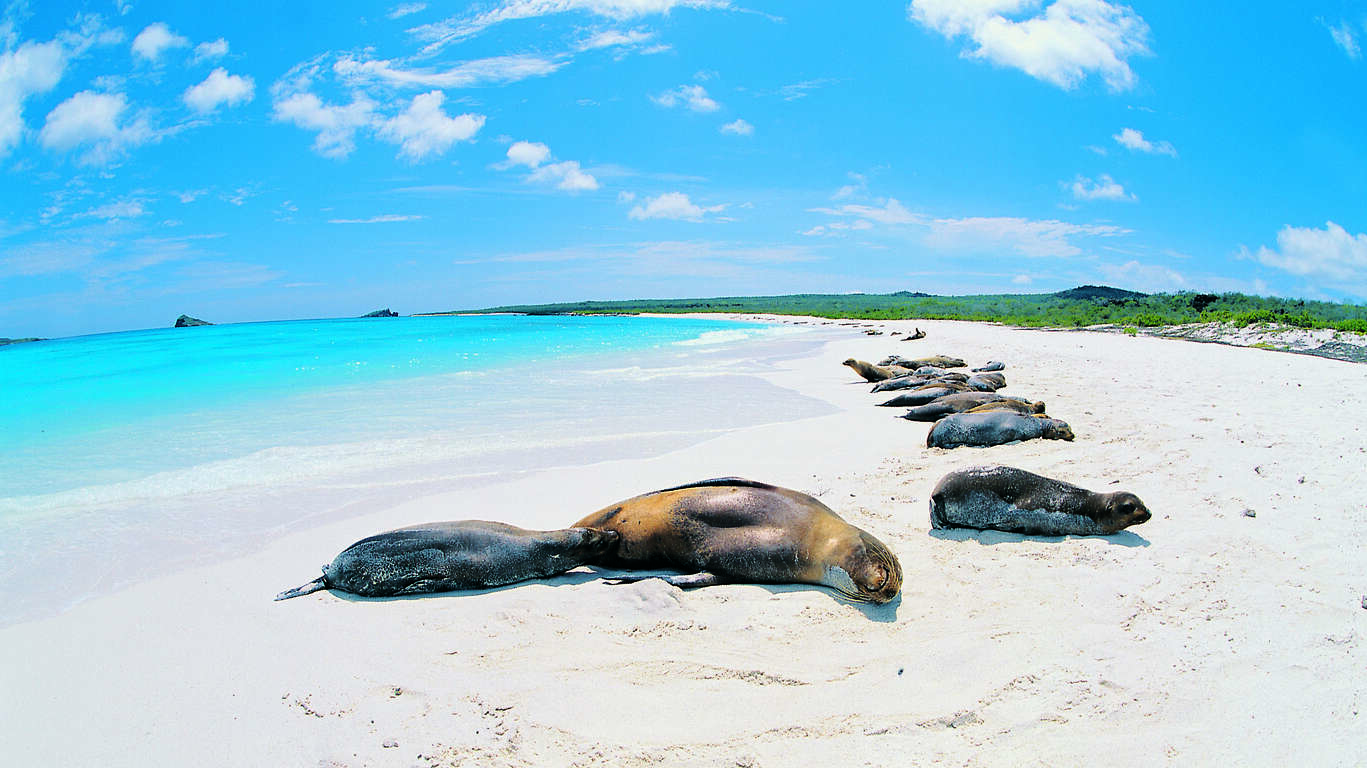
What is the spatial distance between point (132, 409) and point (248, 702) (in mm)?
14383

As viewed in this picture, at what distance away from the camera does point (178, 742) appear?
294cm

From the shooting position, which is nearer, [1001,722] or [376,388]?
[1001,722]

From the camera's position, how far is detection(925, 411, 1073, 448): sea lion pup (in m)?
8.23

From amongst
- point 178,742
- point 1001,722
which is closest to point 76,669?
point 178,742

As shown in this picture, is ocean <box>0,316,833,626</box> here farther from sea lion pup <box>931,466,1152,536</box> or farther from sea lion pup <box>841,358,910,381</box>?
sea lion pup <box>931,466,1152,536</box>

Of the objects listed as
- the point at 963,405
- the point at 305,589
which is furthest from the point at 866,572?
the point at 963,405

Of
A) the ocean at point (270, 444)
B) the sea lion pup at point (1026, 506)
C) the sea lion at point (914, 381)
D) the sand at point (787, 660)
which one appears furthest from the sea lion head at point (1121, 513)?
the sea lion at point (914, 381)

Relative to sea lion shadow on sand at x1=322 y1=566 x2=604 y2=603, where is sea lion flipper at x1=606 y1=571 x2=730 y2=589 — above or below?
above

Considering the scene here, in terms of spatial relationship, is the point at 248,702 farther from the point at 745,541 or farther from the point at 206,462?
the point at 206,462

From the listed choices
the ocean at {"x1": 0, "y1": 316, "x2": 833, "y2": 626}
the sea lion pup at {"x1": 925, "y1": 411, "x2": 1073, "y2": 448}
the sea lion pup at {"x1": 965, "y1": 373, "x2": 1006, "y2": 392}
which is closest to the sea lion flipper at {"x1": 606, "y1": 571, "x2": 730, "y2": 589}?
the ocean at {"x1": 0, "y1": 316, "x2": 833, "y2": 626}

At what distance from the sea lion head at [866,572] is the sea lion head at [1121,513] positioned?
198cm

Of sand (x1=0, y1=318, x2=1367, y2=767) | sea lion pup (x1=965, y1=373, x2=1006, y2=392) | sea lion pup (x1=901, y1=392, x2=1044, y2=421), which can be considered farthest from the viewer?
sea lion pup (x1=965, y1=373, x2=1006, y2=392)

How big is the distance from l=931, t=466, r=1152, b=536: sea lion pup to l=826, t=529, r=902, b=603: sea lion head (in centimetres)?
133

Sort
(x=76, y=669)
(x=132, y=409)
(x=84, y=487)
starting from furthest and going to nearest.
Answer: (x=132, y=409)
(x=84, y=487)
(x=76, y=669)
